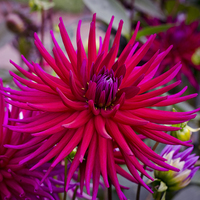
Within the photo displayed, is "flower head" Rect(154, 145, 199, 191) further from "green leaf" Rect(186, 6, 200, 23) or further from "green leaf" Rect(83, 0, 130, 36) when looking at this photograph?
"green leaf" Rect(186, 6, 200, 23)

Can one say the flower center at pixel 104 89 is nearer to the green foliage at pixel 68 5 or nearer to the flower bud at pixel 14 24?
the flower bud at pixel 14 24

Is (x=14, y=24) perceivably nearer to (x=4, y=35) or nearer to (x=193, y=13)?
(x=4, y=35)

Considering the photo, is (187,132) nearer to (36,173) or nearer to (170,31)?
(36,173)

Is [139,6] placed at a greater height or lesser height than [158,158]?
greater

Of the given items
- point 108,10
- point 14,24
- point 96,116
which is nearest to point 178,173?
point 96,116

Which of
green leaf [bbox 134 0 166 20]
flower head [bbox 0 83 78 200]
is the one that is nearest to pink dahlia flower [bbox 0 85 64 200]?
flower head [bbox 0 83 78 200]

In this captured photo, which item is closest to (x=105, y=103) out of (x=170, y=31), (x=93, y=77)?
(x=93, y=77)
